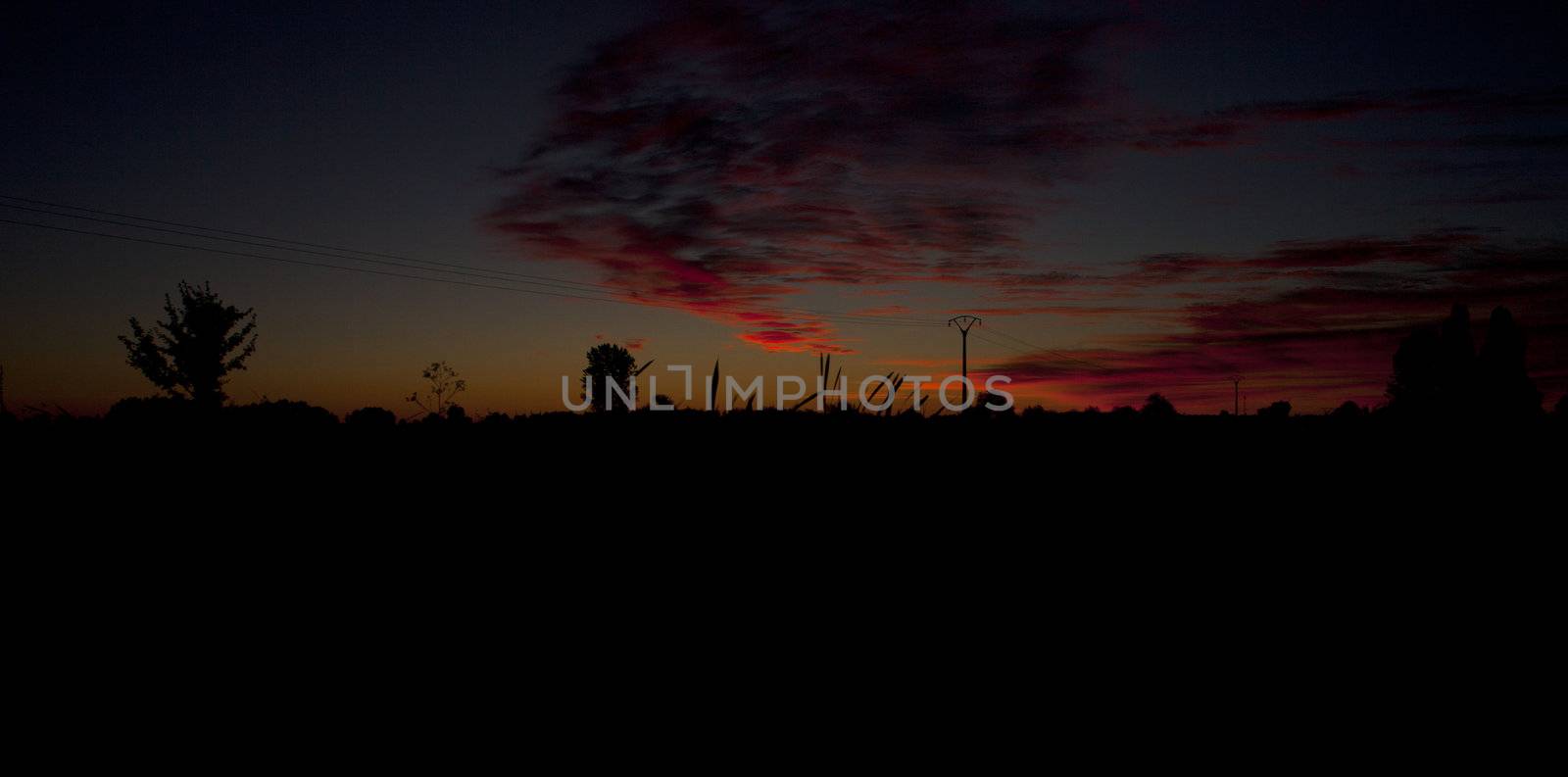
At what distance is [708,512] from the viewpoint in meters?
5.42

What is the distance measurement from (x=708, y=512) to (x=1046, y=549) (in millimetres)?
2478

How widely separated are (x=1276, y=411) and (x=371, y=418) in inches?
291

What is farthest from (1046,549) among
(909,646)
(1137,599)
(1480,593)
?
(1480,593)

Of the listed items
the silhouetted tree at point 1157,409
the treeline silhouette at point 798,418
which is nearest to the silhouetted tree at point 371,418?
the treeline silhouette at point 798,418

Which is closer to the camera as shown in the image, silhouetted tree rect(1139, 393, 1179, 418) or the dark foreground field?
the dark foreground field

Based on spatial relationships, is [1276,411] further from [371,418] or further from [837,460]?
[371,418]

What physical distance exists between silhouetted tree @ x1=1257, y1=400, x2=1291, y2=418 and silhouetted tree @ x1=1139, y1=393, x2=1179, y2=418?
737mm

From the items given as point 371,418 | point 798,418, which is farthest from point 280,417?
point 798,418

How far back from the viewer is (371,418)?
5352mm

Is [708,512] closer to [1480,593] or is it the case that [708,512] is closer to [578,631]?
[578,631]

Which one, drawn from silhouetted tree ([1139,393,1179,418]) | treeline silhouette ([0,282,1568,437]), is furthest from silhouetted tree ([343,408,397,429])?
silhouetted tree ([1139,393,1179,418])

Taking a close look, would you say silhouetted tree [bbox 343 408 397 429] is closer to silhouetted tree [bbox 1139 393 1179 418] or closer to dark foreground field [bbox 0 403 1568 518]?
dark foreground field [bbox 0 403 1568 518]

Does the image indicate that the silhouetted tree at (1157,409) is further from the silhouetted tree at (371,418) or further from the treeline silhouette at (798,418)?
the silhouetted tree at (371,418)

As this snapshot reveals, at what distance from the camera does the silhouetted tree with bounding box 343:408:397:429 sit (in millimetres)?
5250
